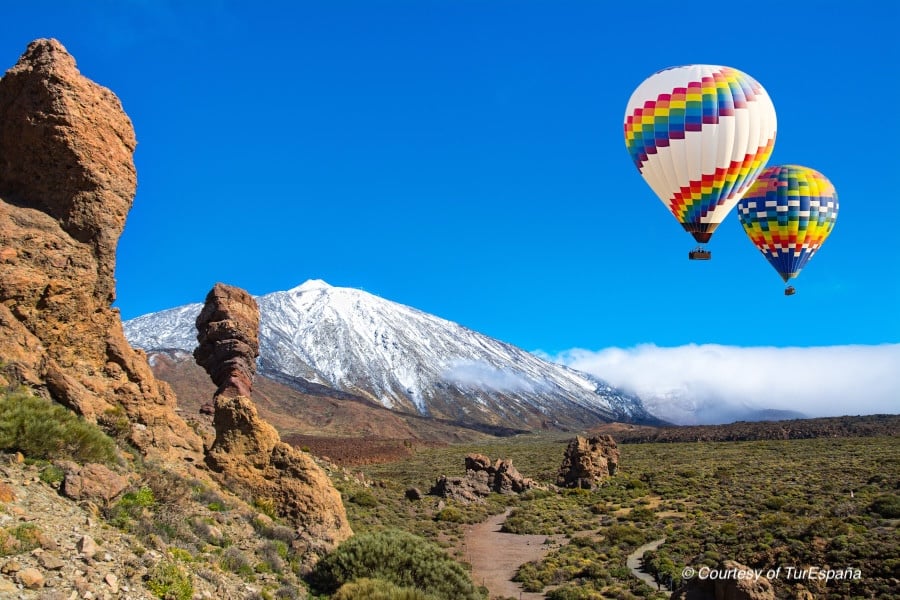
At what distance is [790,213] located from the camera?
3900 cm

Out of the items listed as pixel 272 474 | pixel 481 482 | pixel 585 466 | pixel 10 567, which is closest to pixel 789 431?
pixel 585 466

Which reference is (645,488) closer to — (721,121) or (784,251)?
(784,251)

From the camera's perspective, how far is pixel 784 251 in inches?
1581

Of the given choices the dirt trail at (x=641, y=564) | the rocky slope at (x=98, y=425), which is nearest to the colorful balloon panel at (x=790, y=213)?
the dirt trail at (x=641, y=564)

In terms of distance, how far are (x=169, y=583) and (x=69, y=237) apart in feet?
28.4

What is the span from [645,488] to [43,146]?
39.9 meters

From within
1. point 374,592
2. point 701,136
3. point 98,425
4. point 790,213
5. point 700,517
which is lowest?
point 374,592

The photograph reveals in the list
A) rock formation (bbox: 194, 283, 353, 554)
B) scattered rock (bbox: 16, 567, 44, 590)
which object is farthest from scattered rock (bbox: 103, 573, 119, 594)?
rock formation (bbox: 194, 283, 353, 554)

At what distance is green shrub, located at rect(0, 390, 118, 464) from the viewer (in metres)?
10.8

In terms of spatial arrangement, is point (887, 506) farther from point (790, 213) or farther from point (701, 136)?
point (790, 213)

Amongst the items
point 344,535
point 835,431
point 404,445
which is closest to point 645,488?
point 344,535

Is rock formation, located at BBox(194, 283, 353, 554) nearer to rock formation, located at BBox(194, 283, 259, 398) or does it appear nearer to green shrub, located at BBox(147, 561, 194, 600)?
green shrub, located at BBox(147, 561, 194, 600)

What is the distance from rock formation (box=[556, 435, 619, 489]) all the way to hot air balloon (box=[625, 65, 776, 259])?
2151 cm

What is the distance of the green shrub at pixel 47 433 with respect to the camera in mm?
10797
